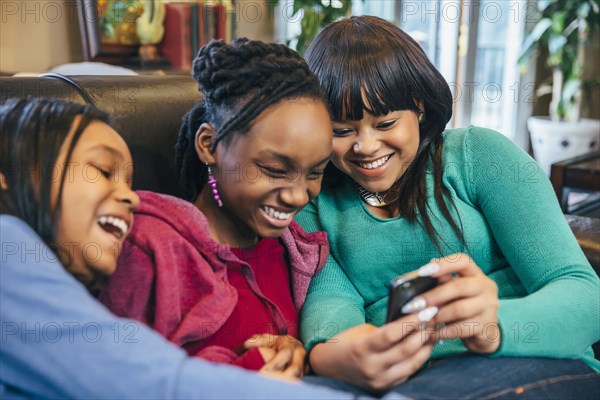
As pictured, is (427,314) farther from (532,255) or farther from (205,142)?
(205,142)

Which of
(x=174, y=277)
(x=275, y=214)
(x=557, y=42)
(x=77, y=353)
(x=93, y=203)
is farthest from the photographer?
(x=557, y=42)

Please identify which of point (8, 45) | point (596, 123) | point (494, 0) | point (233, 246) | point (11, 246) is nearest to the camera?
point (11, 246)

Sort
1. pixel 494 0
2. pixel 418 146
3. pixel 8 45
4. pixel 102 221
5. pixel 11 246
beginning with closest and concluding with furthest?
1. pixel 11 246
2. pixel 102 221
3. pixel 418 146
4. pixel 8 45
5. pixel 494 0

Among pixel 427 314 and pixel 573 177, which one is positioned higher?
pixel 427 314

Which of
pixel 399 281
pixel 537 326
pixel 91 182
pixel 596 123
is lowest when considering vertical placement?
pixel 596 123

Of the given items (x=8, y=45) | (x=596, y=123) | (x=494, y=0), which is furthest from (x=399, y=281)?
(x=494, y=0)

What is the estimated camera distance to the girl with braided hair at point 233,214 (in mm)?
894

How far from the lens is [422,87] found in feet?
3.79

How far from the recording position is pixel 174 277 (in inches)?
35.5

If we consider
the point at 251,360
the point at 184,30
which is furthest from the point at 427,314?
the point at 184,30

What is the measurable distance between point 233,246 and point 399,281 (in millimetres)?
343

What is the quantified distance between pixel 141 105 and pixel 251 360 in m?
0.53

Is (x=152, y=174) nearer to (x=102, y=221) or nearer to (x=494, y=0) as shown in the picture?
(x=102, y=221)

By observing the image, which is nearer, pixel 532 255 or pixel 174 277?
pixel 174 277
